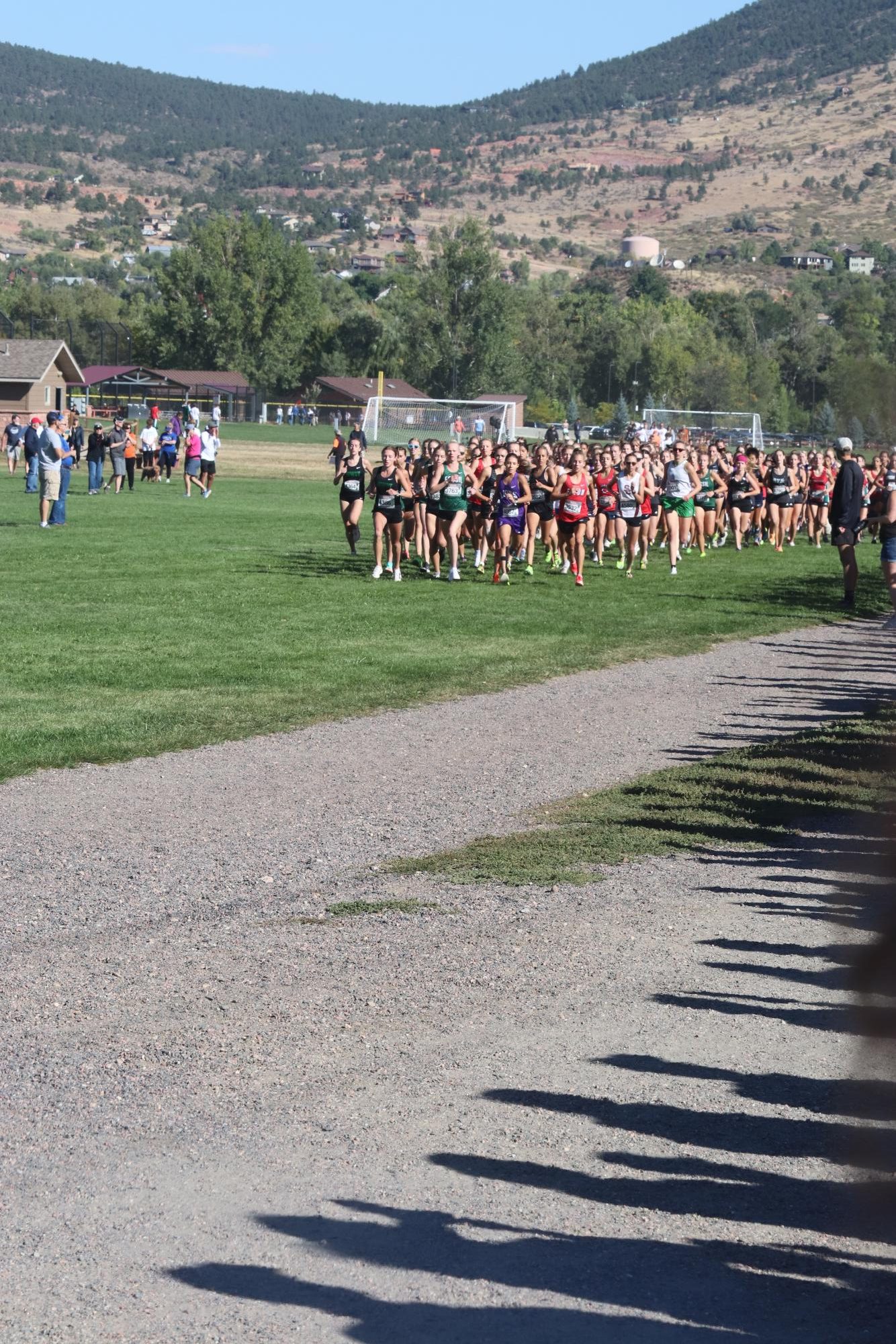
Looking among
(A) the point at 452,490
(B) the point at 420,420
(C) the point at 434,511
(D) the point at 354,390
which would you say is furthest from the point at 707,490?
(D) the point at 354,390

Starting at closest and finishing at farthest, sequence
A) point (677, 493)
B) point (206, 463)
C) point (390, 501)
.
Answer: point (390, 501), point (677, 493), point (206, 463)

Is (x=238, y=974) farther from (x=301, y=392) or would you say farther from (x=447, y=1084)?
(x=301, y=392)

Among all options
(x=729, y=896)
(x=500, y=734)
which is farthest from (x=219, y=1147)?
(x=500, y=734)

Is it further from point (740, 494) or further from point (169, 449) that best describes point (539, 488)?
point (169, 449)

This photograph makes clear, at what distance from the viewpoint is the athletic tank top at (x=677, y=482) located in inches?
979

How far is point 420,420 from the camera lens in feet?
201

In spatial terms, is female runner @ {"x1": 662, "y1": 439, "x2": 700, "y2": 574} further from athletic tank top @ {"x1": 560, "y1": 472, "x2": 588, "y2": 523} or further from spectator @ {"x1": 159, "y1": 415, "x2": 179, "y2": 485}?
spectator @ {"x1": 159, "y1": 415, "x2": 179, "y2": 485}

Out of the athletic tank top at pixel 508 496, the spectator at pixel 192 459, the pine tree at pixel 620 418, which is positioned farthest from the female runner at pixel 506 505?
the pine tree at pixel 620 418

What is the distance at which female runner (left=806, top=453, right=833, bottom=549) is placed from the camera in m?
31.6

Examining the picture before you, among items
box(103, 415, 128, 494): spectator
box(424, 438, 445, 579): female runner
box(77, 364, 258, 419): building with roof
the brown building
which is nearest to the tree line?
box(77, 364, 258, 419): building with roof

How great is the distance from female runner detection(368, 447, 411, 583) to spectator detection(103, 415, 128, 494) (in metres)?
20.6

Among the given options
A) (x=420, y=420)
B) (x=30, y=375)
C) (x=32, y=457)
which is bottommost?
(x=32, y=457)

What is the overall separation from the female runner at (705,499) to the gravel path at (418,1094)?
19.5 metres

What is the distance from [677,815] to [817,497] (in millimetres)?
24102
